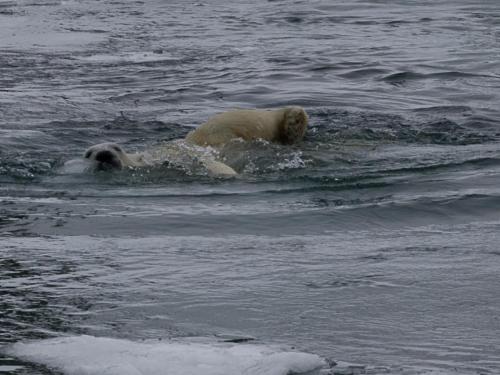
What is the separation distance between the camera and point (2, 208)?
26.7ft

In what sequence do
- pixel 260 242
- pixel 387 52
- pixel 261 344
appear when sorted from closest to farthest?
pixel 261 344 → pixel 260 242 → pixel 387 52

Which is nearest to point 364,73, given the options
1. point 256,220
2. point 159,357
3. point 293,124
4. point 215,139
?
point 293,124

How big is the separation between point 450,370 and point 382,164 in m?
5.30

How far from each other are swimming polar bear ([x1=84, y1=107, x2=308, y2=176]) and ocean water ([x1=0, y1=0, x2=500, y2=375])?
149mm

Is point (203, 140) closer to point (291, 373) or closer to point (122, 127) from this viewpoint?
point (122, 127)

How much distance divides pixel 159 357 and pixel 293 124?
20.4 feet

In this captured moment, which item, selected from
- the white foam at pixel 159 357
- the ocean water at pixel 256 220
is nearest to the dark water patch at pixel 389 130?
the ocean water at pixel 256 220

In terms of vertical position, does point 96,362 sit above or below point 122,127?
above

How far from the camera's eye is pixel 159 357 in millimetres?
4906

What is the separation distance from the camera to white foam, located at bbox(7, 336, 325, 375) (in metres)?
4.76

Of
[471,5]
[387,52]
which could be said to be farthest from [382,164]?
[471,5]

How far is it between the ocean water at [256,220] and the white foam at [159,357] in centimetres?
1

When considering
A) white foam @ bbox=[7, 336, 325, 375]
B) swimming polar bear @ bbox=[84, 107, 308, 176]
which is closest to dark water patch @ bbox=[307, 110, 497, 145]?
swimming polar bear @ bbox=[84, 107, 308, 176]

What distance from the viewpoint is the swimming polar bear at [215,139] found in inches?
372
